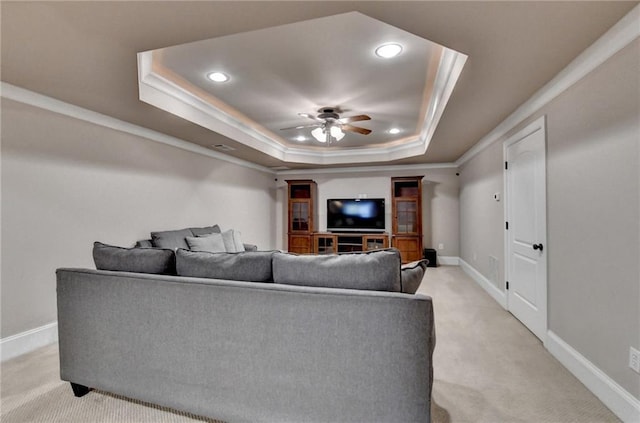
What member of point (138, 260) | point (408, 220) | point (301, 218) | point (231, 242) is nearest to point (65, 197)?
point (138, 260)

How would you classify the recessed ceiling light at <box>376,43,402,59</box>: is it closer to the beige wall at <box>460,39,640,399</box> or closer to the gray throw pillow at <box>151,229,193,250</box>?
the beige wall at <box>460,39,640,399</box>

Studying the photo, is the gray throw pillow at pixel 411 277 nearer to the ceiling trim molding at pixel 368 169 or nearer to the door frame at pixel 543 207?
the door frame at pixel 543 207

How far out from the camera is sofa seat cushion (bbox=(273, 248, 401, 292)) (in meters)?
1.52

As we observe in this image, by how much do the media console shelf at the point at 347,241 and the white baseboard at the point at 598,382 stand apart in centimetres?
408

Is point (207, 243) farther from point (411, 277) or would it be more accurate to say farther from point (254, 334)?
point (411, 277)

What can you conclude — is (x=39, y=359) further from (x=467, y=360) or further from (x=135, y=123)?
(x=467, y=360)

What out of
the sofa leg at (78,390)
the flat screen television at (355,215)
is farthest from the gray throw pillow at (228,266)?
the flat screen television at (355,215)

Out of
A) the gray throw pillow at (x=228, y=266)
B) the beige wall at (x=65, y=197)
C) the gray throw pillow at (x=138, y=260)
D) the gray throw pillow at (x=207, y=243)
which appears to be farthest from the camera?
the gray throw pillow at (x=207, y=243)

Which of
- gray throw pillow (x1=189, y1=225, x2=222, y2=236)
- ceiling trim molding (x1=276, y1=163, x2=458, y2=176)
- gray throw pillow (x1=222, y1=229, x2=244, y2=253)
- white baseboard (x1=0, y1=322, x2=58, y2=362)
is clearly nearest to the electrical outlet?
gray throw pillow (x1=222, y1=229, x2=244, y2=253)

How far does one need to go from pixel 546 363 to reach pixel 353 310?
2040 mm

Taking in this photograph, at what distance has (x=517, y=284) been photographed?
3334 mm

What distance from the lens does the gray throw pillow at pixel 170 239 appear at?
148 inches

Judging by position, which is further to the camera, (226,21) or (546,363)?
(546,363)

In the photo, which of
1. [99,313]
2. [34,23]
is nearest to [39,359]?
[99,313]
